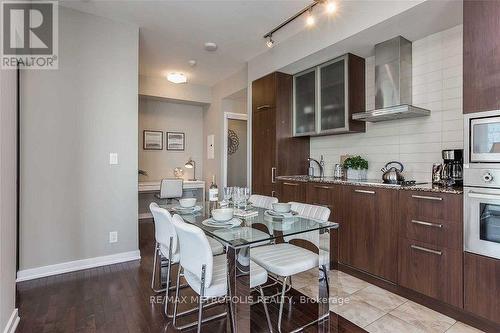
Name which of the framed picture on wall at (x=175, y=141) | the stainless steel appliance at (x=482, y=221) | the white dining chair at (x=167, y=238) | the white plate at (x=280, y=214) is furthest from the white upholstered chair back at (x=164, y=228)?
the framed picture on wall at (x=175, y=141)

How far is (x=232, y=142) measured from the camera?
5773 millimetres

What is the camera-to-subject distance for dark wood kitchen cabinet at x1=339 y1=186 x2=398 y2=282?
238cm

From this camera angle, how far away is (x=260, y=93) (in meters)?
3.97

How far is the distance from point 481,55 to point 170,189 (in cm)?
439

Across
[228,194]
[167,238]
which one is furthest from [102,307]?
[228,194]

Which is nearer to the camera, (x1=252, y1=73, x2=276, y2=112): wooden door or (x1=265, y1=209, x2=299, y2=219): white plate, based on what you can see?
(x1=265, y1=209, x2=299, y2=219): white plate

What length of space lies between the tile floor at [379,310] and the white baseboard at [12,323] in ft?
7.00

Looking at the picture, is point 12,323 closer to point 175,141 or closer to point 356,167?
point 356,167

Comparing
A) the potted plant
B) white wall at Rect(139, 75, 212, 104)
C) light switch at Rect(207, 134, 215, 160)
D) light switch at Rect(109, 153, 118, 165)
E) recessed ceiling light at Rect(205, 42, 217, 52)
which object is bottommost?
the potted plant

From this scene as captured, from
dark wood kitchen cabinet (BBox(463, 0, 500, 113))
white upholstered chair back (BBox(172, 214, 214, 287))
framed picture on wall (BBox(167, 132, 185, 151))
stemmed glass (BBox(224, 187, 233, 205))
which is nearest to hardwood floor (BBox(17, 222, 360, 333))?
white upholstered chair back (BBox(172, 214, 214, 287))

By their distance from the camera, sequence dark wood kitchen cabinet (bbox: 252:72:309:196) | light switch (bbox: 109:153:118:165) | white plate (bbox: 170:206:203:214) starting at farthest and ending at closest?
1. dark wood kitchen cabinet (bbox: 252:72:309:196)
2. light switch (bbox: 109:153:118:165)
3. white plate (bbox: 170:206:203:214)

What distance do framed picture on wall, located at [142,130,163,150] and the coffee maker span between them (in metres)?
4.86

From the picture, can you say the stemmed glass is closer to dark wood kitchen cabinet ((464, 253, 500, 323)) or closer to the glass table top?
the glass table top

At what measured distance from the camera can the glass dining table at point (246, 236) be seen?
4.97 ft
